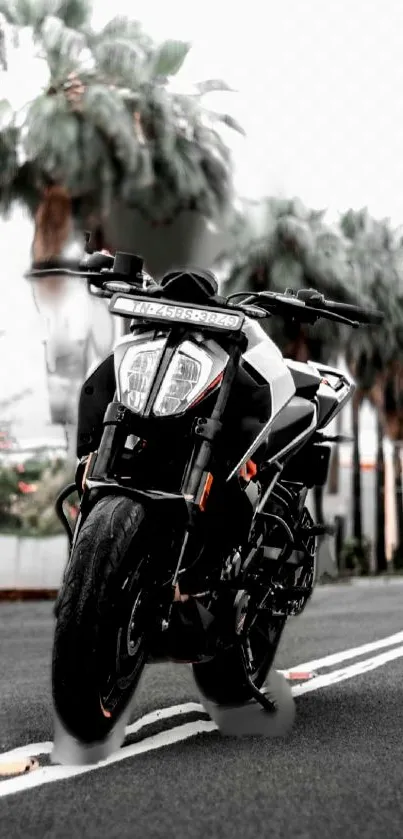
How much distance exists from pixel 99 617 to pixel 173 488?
2.22ft

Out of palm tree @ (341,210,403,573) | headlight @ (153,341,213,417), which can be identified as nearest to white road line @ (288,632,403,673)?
headlight @ (153,341,213,417)

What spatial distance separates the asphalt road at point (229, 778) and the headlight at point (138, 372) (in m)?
1.15

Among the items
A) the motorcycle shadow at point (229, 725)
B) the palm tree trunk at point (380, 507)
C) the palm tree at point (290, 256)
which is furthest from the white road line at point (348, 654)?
the palm tree trunk at point (380, 507)

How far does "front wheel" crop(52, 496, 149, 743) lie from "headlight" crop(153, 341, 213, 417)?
40cm

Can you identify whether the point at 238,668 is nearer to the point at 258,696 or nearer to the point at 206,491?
the point at 258,696

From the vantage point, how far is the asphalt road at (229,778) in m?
3.58

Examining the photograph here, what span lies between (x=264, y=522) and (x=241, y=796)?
1.67 m

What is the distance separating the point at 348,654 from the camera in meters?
8.45

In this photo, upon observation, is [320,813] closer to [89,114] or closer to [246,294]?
[246,294]

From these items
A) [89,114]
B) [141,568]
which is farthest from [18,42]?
[141,568]

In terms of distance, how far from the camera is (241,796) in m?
3.94

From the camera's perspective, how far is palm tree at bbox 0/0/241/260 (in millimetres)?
27328

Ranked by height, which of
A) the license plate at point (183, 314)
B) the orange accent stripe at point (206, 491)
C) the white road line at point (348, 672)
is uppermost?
the license plate at point (183, 314)

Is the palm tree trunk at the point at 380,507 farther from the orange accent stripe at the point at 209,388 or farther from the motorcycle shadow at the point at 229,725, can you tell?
the orange accent stripe at the point at 209,388
